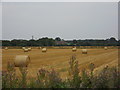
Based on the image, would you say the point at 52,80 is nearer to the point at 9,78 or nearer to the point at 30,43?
the point at 9,78

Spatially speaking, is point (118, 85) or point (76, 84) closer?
point (118, 85)

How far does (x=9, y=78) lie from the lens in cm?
555

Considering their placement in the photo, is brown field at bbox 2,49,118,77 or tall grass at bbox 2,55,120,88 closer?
tall grass at bbox 2,55,120,88

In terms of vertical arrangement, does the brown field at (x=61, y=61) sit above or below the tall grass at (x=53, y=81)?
below

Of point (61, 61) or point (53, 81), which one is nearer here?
point (53, 81)

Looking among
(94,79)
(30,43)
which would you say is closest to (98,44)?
(30,43)

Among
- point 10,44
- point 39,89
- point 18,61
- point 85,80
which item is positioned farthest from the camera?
point 10,44

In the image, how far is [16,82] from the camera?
561 centimetres

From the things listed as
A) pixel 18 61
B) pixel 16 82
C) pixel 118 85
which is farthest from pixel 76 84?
pixel 18 61

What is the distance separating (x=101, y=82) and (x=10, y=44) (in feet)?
252

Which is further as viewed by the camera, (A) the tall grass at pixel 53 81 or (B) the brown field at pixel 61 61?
(B) the brown field at pixel 61 61

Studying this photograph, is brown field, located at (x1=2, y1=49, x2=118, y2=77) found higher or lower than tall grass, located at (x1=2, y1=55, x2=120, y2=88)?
lower

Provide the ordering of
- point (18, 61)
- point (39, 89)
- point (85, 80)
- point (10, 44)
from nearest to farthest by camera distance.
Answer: point (39, 89), point (85, 80), point (18, 61), point (10, 44)

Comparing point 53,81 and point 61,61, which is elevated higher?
point 53,81
